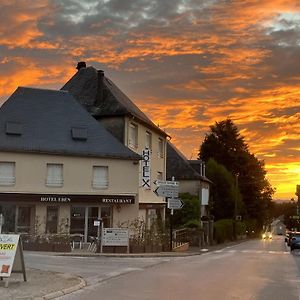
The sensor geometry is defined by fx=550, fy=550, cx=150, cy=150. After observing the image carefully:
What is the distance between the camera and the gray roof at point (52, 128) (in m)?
34.7

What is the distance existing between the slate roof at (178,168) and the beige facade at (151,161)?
12.0m

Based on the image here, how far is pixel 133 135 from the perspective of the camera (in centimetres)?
3994

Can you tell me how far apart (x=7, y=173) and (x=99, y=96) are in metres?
10.8

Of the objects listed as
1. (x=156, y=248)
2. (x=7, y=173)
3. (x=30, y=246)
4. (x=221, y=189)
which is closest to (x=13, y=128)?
(x=7, y=173)

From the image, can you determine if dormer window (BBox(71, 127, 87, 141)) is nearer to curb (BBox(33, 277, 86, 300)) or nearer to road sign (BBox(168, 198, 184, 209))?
road sign (BBox(168, 198, 184, 209))

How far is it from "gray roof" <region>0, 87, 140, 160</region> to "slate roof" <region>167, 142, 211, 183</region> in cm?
2002

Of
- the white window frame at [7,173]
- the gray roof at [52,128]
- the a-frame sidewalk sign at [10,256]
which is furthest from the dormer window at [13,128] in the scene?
the a-frame sidewalk sign at [10,256]

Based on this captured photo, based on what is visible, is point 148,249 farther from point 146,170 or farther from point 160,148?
point 160,148

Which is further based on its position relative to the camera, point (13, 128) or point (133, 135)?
point (133, 135)

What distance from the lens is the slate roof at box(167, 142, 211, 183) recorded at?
5716 cm

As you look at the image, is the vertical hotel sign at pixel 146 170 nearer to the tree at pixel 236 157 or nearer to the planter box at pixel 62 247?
the planter box at pixel 62 247

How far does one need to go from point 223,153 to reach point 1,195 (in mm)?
52720

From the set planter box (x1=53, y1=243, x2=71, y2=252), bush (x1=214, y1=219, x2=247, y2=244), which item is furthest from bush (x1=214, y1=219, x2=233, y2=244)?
planter box (x1=53, y1=243, x2=71, y2=252)

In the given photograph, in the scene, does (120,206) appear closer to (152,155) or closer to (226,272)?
(152,155)
